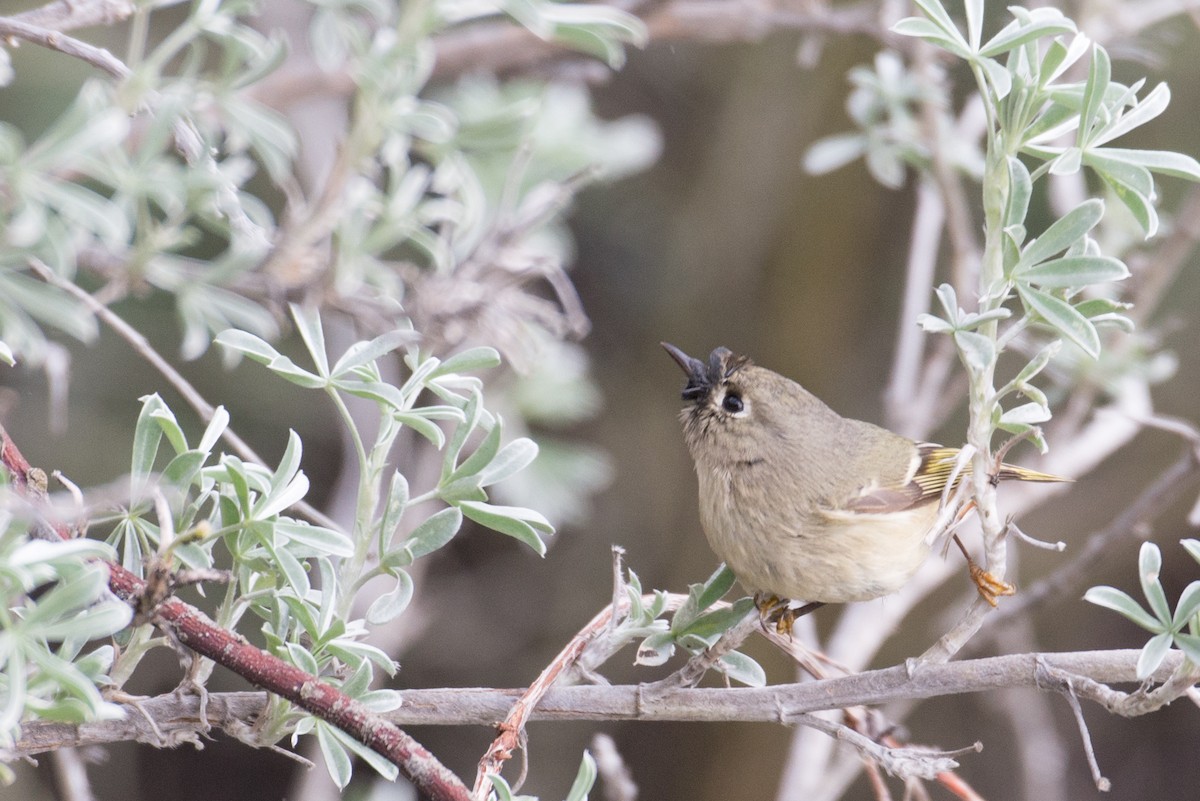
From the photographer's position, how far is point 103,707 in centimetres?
98

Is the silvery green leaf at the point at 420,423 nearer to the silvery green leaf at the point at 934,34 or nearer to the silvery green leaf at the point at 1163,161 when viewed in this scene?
the silvery green leaf at the point at 934,34

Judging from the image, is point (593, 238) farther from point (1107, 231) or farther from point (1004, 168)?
point (1004, 168)

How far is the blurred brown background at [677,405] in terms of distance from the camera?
14.6ft

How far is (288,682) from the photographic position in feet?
3.86

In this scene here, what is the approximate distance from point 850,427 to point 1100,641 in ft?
9.82

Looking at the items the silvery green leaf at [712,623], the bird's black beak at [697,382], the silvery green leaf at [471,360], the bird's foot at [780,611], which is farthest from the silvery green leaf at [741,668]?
the bird's black beak at [697,382]

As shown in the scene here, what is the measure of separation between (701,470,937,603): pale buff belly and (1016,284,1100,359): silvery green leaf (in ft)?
2.05

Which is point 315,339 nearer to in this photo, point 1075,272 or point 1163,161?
point 1075,272

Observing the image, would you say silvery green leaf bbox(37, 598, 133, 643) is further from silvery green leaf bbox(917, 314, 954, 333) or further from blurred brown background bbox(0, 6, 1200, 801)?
blurred brown background bbox(0, 6, 1200, 801)

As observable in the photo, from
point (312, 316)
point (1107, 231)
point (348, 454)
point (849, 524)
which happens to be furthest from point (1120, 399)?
point (312, 316)

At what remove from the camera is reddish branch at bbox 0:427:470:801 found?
1.15 meters

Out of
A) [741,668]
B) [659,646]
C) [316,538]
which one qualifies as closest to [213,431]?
[316,538]

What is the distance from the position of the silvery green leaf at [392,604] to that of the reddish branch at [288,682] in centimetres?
14

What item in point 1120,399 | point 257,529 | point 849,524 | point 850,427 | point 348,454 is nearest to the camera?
point 257,529
